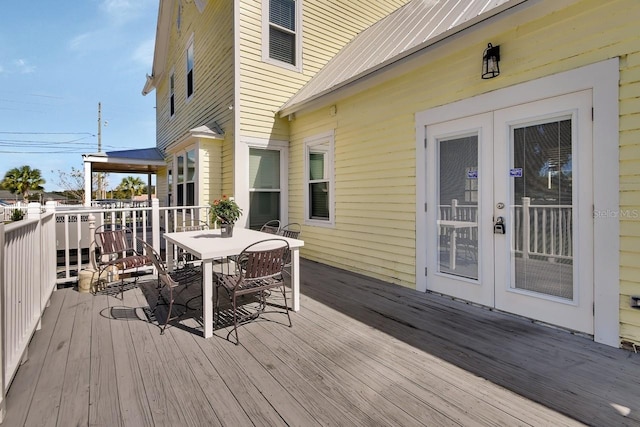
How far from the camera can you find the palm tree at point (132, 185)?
87.5 feet

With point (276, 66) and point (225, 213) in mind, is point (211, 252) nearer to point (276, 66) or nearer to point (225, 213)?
point (225, 213)

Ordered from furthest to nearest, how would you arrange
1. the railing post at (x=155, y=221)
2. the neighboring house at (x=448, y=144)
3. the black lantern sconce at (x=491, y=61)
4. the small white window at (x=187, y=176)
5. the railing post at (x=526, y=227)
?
the small white window at (x=187, y=176), the railing post at (x=155, y=221), the black lantern sconce at (x=491, y=61), the railing post at (x=526, y=227), the neighboring house at (x=448, y=144)

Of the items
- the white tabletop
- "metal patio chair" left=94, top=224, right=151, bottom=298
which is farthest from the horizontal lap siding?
"metal patio chair" left=94, top=224, right=151, bottom=298

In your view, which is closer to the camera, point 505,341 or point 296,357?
point 296,357

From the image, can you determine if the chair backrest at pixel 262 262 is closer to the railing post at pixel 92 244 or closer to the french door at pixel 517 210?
the french door at pixel 517 210

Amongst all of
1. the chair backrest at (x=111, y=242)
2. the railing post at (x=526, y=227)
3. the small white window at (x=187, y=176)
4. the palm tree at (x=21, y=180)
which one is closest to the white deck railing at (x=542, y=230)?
the railing post at (x=526, y=227)

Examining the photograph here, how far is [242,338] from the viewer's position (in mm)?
3012

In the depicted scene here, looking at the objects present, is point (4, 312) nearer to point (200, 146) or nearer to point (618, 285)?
point (618, 285)

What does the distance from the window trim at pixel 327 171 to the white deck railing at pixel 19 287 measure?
4.23 metres

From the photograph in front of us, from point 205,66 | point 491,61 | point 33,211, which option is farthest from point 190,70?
point 491,61

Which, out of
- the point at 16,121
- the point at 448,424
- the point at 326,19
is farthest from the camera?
the point at 16,121

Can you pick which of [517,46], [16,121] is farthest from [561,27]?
[16,121]

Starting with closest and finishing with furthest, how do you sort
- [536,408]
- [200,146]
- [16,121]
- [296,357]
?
1. [536,408]
2. [296,357]
3. [200,146]
4. [16,121]

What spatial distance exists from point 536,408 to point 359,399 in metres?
1.10
